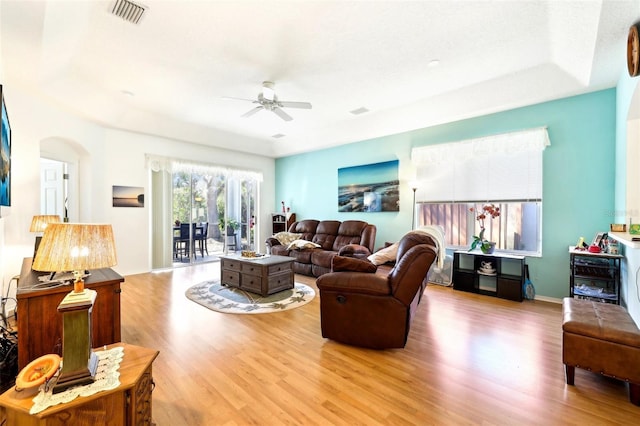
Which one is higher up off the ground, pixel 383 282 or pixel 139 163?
pixel 139 163

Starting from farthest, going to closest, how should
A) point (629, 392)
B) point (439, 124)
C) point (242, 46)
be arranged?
point (439, 124) < point (242, 46) < point (629, 392)

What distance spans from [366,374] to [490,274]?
9.96ft

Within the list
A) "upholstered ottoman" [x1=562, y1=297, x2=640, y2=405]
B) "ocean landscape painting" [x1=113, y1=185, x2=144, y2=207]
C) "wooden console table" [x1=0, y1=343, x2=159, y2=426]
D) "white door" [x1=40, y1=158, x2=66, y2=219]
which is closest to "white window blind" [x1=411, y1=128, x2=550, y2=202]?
"upholstered ottoman" [x1=562, y1=297, x2=640, y2=405]

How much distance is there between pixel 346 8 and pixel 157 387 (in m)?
3.46

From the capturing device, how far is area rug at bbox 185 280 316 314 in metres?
3.62

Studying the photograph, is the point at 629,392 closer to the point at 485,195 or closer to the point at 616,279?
the point at 616,279

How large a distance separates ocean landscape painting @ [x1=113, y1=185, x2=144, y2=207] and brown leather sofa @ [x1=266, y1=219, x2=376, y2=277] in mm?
2745

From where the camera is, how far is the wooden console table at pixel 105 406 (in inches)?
43.9

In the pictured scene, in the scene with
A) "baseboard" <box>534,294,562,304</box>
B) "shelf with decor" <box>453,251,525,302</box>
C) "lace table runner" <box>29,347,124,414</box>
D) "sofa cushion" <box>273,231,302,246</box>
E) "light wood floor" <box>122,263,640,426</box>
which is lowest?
"light wood floor" <box>122,263,640,426</box>

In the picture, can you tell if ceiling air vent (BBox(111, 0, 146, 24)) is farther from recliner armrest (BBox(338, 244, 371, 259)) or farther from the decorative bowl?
A: recliner armrest (BBox(338, 244, 371, 259))

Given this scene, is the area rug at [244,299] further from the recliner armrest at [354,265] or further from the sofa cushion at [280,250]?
the recliner armrest at [354,265]

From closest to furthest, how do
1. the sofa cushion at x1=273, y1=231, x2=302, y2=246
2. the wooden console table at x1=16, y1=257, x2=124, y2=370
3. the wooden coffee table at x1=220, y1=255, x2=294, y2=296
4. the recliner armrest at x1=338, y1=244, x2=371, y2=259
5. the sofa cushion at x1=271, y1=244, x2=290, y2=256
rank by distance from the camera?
the wooden console table at x1=16, y1=257, x2=124, y2=370, the wooden coffee table at x1=220, y1=255, x2=294, y2=296, the recliner armrest at x1=338, y1=244, x2=371, y2=259, the sofa cushion at x1=271, y1=244, x2=290, y2=256, the sofa cushion at x1=273, y1=231, x2=302, y2=246

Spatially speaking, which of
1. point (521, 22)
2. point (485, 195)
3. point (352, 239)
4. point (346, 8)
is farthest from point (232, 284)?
point (521, 22)

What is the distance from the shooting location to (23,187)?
3525mm
